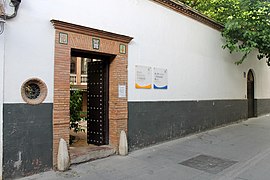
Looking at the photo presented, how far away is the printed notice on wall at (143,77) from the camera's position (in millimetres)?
7383

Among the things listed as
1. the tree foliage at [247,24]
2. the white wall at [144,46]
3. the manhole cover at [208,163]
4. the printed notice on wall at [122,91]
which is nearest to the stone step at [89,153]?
the printed notice on wall at [122,91]

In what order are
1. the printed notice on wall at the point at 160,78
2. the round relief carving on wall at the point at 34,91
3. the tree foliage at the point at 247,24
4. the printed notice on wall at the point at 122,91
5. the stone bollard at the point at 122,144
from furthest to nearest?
the tree foliage at the point at 247,24 → the printed notice on wall at the point at 160,78 → the printed notice on wall at the point at 122,91 → the stone bollard at the point at 122,144 → the round relief carving on wall at the point at 34,91

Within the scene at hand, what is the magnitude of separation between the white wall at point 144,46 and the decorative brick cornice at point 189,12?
17cm

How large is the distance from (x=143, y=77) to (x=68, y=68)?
2506 mm

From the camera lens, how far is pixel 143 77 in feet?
24.8

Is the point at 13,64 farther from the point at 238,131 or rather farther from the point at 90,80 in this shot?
the point at 238,131

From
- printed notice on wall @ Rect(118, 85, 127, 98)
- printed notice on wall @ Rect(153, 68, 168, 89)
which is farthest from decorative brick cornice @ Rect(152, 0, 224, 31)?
printed notice on wall @ Rect(118, 85, 127, 98)

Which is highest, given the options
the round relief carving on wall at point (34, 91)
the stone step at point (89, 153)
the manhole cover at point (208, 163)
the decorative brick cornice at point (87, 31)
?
the decorative brick cornice at point (87, 31)

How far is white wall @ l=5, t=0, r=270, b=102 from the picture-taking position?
5008 millimetres

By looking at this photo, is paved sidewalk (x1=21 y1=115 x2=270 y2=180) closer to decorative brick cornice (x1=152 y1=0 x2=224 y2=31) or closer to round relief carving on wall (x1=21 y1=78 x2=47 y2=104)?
round relief carving on wall (x1=21 y1=78 x2=47 y2=104)

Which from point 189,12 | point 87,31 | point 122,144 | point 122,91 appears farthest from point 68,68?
point 189,12

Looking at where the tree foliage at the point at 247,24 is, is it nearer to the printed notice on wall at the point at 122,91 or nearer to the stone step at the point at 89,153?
the printed notice on wall at the point at 122,91

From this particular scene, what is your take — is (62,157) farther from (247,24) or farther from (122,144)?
(247,24)

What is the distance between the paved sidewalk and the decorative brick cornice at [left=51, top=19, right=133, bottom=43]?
294 centimetres
